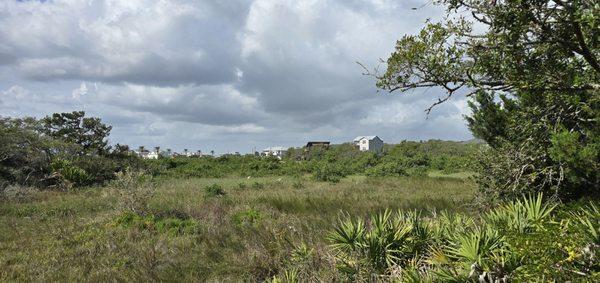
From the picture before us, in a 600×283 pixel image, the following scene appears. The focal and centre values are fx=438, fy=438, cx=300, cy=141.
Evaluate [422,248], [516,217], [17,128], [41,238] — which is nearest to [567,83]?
[516,217]

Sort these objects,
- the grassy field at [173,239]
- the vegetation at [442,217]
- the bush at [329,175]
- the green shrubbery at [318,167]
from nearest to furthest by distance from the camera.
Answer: the vegetation at [442,217]
the grassy field at [173,239]
the bush at [329,175]
the green shrubbery at [318,167]

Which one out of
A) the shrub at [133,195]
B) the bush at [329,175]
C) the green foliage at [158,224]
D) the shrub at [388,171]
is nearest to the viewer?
the green foliage at [158,224]

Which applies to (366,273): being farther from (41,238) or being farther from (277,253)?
(41,238)

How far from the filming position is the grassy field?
720 centimetres

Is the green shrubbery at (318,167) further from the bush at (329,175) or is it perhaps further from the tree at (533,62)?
the tree at (533,62)

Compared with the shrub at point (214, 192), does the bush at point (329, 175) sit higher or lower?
higher

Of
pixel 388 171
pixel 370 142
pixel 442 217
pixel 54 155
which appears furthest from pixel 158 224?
pixel 370 142

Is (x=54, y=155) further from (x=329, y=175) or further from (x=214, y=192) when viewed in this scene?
(x=329, y=175)

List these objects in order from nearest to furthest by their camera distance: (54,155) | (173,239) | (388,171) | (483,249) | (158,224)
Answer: (483,249) → (173,239) → (158,224) → (54,155) → (388,171)

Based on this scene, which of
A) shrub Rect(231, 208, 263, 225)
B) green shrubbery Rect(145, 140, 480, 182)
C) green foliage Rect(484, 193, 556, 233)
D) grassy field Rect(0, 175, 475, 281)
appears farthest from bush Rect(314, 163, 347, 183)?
green foliage Rect(484, 193, 556, 233)

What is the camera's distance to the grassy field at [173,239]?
23.6 ft

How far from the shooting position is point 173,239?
395 inches

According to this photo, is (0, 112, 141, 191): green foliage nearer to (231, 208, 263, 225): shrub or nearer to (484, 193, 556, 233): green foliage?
(231, 208, 263, 225): shrub

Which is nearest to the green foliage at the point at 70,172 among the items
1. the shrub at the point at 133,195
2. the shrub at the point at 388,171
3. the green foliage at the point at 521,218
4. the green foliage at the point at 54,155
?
the green foliage at the point at 54,155
